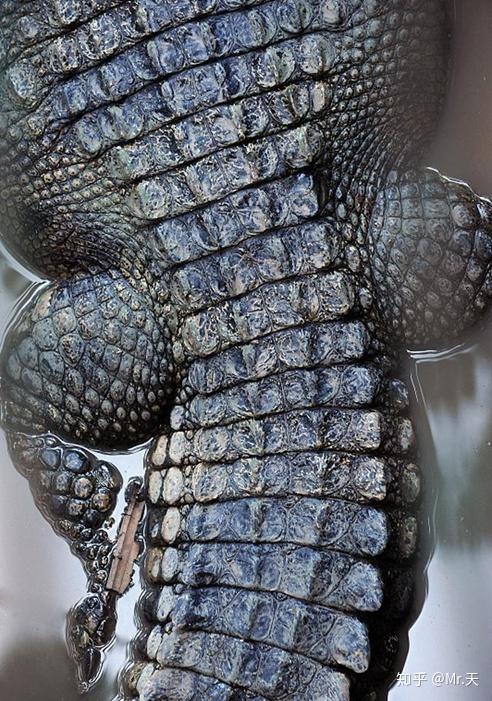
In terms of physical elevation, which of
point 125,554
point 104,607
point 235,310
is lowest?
point 104,607

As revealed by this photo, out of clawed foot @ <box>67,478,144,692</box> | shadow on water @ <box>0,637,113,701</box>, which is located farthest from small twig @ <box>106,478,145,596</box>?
shadow on water @ <box>0,637,113,701</box>

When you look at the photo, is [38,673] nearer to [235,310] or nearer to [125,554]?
[125,554]

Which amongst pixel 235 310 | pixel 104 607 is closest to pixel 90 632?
pixel 104 607

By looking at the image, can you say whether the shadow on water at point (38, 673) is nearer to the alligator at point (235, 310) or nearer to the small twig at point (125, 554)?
the alligator at point (235, 310)

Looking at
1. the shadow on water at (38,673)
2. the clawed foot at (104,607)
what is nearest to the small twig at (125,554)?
the clawed foot at (104,607)

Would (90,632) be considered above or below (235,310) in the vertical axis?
below

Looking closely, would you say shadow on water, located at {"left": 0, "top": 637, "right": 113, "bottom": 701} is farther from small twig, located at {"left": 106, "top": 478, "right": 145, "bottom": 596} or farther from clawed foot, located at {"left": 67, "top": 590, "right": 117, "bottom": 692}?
small twig, located at {"left": 106, "top": 478, "right": 145, "bottom": 596}

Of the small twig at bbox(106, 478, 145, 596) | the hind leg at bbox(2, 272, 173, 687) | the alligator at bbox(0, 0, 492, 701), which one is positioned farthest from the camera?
the small twig at bbox(106, 478, 145, 596)

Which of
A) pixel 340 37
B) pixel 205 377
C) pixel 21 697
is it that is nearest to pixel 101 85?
pixel 340 37

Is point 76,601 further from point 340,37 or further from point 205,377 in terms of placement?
point 340,37
